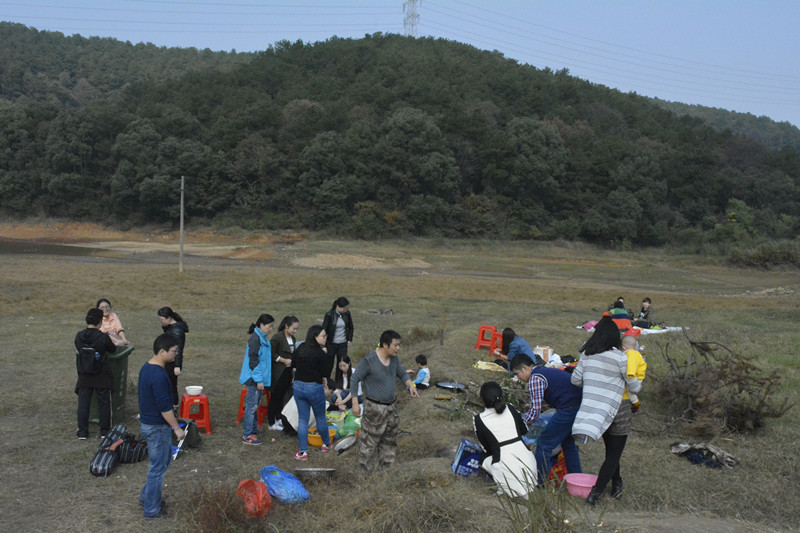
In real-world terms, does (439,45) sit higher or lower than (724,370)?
higher

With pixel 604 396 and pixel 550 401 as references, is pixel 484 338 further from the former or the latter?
pixel 604 396

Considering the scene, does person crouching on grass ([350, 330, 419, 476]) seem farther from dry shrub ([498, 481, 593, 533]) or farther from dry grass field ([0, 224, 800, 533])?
dry shrub ([498, 481, 593, 533])

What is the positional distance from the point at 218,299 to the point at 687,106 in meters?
165

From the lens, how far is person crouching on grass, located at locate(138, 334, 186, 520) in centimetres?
565

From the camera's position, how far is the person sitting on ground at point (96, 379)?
292 inches

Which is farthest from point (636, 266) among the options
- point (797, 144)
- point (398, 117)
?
point (797, 144)

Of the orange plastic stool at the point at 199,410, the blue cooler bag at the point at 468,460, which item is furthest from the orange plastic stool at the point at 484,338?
the blue cooler bag at the point at 468,460

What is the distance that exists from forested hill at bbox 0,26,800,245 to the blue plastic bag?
52.5m

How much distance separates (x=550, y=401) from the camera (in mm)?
6012

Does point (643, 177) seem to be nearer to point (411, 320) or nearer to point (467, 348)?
point (411, 320)

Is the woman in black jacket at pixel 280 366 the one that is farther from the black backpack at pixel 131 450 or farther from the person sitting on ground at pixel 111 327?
the person sitting on ground at pixel 111 327

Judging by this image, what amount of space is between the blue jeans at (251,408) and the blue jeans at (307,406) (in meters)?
0.61

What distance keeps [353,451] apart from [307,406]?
82cm

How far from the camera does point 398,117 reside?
211 ft
